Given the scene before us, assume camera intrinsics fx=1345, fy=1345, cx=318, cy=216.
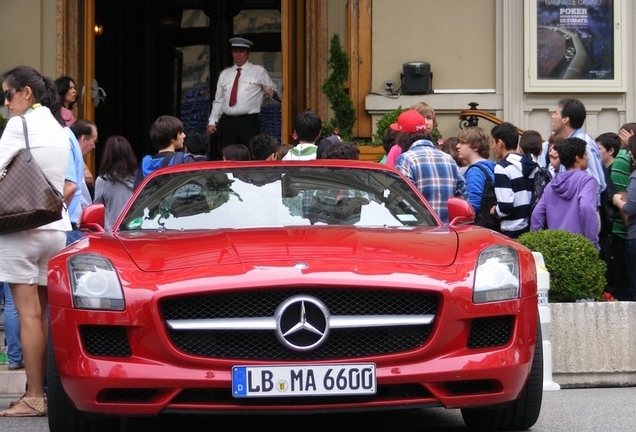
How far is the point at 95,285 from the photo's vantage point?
5777mm

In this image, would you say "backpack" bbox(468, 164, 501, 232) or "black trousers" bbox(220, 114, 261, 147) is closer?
"backpack" bbox(468, 164, 501, 232)

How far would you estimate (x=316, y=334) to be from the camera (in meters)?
5.63

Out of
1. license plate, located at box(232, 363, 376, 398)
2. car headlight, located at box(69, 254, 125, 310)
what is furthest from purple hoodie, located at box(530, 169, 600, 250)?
car headlight, located at box(69, 254, 125, 310)

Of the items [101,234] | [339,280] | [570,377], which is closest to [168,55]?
[570,377]

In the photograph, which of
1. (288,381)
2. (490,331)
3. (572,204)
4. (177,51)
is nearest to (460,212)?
(490,331)

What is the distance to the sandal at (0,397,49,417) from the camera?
24.2 ft

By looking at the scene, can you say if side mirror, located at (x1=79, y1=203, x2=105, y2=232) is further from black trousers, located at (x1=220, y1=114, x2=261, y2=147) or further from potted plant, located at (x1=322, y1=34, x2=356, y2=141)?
black trousers, located at (x1=220, y1=114, x2=261, y2=147)

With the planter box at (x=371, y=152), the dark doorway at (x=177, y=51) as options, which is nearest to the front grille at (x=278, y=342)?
the planter box at (x=371, y=152)

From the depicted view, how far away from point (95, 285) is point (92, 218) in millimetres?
1247

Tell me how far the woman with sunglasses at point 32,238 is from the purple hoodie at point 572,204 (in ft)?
13.7

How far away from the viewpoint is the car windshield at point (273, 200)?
6.85m

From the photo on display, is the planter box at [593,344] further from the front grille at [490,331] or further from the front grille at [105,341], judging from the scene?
the front grille at [105,341]

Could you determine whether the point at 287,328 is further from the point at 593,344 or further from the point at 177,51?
the point at 177,51

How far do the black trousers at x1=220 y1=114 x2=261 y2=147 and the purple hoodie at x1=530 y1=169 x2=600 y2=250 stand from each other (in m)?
5.67
